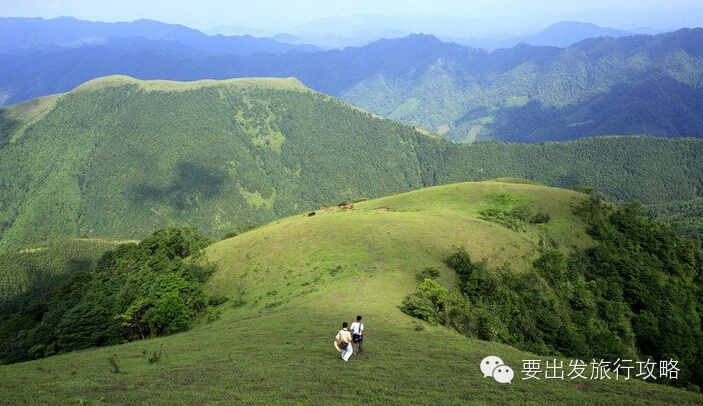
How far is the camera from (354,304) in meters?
40.8

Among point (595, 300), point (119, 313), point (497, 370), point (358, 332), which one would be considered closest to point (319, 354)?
point (358, 332)

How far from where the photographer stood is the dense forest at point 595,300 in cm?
4288

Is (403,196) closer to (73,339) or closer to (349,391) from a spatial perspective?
(73,339)

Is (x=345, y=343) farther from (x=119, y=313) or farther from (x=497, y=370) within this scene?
(x=119, y=313)

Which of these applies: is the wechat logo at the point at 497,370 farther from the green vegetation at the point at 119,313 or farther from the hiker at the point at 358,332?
the green vegetation at the point at 119,313

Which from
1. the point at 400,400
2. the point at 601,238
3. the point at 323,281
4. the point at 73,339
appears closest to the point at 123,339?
the point at 73,339

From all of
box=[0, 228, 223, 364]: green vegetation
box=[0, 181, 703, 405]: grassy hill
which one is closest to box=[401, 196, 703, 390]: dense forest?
box=[0, 181, 703, 405]: grassy hill

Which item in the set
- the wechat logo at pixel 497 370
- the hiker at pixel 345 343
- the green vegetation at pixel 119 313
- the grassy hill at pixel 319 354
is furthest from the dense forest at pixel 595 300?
the green vegetation at pixel 119 313

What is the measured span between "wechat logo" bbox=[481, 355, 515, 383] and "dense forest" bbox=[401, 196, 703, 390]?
1202 centimetres

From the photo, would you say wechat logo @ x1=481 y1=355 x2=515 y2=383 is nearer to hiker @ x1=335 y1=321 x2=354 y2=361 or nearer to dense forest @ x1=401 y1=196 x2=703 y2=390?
hiker @ x1=335 y1=321 x2=354 y2=361

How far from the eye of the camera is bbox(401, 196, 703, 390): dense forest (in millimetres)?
42875

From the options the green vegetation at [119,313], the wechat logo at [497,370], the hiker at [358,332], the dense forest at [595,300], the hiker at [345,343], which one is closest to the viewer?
the wechat logo at [497,370]

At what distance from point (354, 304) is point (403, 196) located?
75.2 metres

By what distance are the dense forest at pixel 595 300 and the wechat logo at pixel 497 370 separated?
1202 cm
